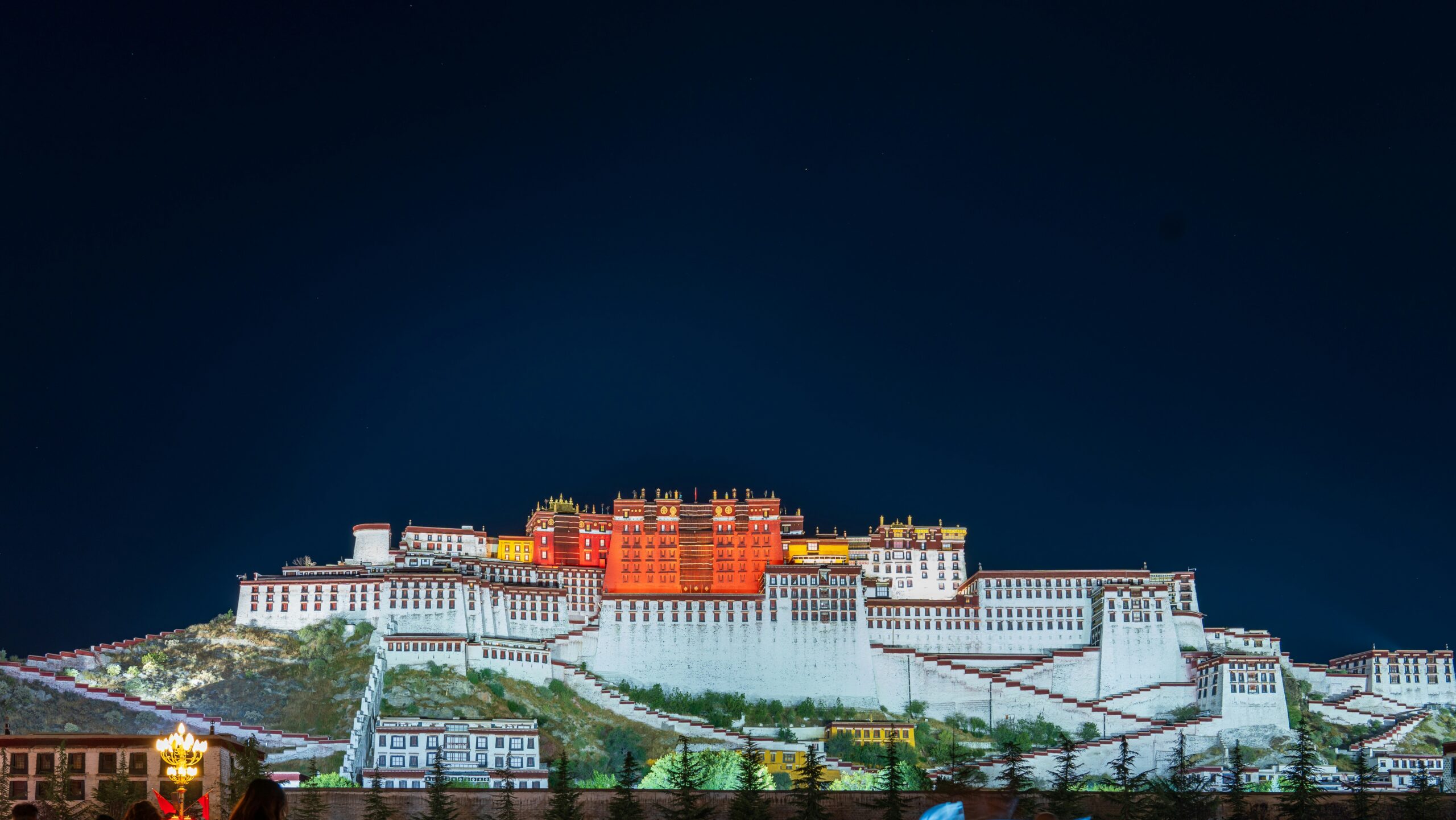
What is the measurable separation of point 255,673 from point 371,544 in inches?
530

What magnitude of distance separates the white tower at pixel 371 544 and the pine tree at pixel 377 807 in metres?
37.3

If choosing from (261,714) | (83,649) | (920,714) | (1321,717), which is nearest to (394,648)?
(261,714)

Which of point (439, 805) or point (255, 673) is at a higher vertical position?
point (255, 673)

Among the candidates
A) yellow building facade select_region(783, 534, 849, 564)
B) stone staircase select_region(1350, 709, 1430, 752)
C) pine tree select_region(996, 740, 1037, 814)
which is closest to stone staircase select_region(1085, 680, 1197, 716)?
stone staircase select_region(1350, 709, 1430, 752)

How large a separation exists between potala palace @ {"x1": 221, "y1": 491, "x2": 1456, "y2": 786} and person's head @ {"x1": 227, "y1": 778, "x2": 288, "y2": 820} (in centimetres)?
7009

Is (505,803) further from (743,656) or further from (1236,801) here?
(743,656)

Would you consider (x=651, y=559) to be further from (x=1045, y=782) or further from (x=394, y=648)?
(x=1045, y=782)

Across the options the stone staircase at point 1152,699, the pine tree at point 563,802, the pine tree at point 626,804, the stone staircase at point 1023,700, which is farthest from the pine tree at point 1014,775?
the pine tree at point 563,802

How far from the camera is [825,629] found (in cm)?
8462

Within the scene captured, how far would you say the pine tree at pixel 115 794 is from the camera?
46031 millimetres

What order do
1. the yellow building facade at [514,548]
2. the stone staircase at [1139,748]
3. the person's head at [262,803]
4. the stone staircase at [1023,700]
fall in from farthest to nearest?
the yellow building facade at [514,548] → the stone staircase at [1023,700] → the stone staircase at [1139,748] → the person's head at [262,803]

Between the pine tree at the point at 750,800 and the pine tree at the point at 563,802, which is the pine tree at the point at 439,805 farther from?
the pine tree at the point at 750,800

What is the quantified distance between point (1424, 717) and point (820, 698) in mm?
32797

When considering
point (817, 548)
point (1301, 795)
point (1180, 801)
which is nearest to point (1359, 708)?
point (817, 548)
